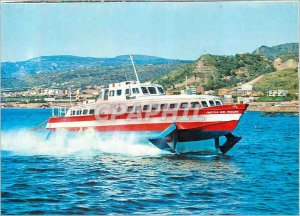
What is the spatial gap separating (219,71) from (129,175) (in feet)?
10.5

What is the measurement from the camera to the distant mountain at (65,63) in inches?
420

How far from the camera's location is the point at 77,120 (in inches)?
482

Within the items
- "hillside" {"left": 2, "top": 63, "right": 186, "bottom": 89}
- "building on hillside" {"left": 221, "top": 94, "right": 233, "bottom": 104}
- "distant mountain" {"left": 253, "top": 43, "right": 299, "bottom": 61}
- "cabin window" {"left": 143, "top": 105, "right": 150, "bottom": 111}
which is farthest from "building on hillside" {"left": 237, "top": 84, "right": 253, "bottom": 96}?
"cabin window" {"left": 143, "top": 105, "right": 150, "bottom": 111}

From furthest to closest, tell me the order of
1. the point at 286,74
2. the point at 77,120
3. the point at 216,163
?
the point at 77,120, the point at 216,163, the point at 286,74

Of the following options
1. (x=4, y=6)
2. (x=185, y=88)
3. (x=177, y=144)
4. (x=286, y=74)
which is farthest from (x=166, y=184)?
(x=4, y=6)

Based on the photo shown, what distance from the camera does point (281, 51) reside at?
10648 millimetres

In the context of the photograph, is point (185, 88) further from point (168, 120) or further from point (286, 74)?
point (286, 74)

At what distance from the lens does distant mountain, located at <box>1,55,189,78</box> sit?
1066 cm

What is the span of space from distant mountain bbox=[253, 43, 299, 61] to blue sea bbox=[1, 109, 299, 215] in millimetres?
1435

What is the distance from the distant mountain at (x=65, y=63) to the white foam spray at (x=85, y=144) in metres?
1.37

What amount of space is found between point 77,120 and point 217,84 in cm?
343

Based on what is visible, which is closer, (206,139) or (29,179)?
(29,179)

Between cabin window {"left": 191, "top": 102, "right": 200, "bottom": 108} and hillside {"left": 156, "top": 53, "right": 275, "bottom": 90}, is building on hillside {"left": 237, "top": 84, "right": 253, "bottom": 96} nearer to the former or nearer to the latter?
hillside {"left": 156, "top": 53, "right": 275, "bottom": 90}

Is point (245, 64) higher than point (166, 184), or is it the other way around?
point (245, 64)
